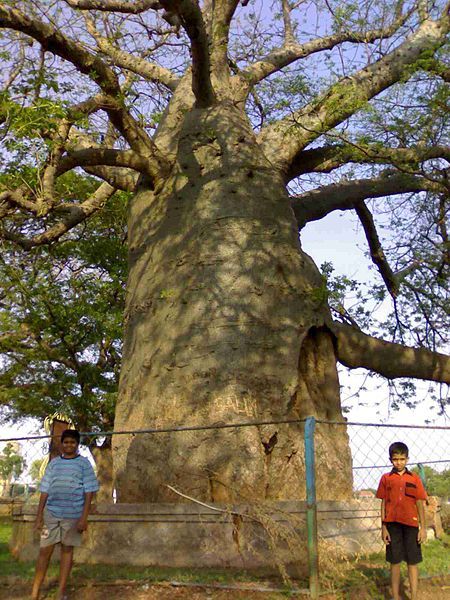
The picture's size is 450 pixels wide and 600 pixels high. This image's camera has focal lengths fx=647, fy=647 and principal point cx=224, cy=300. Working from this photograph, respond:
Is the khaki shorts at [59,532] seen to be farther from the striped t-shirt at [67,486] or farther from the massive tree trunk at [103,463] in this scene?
the massive tree trunk at [103,463]

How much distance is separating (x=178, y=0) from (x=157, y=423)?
4.12 m

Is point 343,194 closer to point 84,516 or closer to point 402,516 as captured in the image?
point 402,516

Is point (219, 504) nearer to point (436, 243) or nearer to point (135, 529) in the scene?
point (135, 529)

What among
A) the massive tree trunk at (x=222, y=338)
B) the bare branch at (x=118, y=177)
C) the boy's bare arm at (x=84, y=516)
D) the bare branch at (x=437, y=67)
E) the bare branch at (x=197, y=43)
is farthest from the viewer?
the bare branch at (x=118, y=177)

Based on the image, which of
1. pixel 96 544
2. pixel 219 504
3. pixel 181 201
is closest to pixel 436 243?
pixel 181 201

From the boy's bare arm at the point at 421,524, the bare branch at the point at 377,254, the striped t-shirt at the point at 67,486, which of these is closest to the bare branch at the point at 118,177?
the bare branch at the point at 377,254

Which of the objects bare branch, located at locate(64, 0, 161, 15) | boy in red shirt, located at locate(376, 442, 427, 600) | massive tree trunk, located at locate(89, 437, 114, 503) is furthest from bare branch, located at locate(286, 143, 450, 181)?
massive tree trunk, located at locate(89, 437, 114, 503)

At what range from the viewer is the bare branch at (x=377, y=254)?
10.0 m

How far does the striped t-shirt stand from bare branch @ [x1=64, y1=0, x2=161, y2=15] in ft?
22.5

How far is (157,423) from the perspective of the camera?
6223mm

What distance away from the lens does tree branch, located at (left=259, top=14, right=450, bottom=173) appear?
27.1 ft

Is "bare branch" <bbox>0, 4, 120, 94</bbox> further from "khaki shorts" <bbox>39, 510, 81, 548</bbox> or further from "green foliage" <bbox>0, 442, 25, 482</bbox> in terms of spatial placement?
"khaki shorts" <bbox>39, 510, 81, 548</bbox>

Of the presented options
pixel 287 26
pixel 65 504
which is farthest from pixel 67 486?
pixel 287 26

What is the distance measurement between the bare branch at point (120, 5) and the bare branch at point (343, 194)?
3.84 metres
